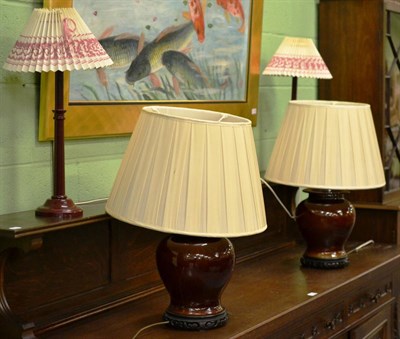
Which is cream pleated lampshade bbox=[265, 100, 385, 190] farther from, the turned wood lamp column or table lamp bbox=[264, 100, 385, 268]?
the turned wood lamp column

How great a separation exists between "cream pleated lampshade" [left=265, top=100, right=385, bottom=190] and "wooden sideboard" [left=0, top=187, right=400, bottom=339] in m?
0.36

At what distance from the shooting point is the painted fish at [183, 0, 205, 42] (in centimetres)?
317

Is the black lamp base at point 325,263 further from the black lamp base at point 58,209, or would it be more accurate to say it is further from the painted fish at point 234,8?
the black lamp base at point 58,209

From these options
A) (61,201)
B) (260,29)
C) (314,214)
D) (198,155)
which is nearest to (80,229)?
(61,201)

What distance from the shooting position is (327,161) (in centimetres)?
311

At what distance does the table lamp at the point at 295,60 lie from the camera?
140 inches

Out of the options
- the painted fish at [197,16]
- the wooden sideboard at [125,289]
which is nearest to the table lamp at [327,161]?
the wooden sideboard at [125,289]

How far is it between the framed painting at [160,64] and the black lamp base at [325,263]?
0.68 meters

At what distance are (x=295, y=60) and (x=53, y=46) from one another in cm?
146

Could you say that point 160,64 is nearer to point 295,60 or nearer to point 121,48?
point 121,48

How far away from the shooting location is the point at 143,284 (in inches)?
113

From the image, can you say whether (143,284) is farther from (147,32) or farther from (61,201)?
(147,32)

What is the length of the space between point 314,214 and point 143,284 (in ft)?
2.51

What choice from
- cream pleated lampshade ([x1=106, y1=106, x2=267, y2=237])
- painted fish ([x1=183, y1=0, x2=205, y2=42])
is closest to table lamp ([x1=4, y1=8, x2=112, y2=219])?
cream pleated lampshade ([x1=106, y1=106, x2=267, y2=237])
